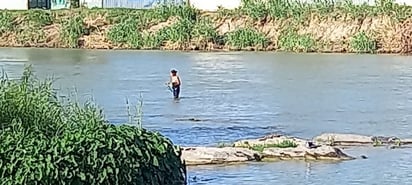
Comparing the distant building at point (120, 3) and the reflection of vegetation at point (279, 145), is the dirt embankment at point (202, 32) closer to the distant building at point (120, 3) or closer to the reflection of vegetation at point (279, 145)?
the distant building at point (120, 3)

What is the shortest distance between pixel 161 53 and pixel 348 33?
42.0 ft

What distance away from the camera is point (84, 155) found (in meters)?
9.13

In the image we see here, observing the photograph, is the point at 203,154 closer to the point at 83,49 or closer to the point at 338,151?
the point at 338,151

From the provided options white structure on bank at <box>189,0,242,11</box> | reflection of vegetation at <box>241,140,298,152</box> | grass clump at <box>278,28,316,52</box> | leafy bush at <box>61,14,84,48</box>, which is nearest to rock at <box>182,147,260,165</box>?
reflection of vegetation at <box>241,140,298,152</box>

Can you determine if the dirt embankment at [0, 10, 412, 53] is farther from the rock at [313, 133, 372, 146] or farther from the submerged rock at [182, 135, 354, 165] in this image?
the submerged rock at [182, 135, 354, 165]

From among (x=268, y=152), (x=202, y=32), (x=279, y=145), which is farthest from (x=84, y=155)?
(x=202, y=32)

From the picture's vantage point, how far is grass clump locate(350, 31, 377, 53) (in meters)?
60.3

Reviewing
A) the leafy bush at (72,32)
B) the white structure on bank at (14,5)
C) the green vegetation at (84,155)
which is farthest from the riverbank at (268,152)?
the white structure on bank at (14,5)

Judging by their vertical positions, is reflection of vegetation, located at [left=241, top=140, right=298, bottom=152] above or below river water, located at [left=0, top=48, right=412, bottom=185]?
above

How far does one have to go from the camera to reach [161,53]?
59.5 metres

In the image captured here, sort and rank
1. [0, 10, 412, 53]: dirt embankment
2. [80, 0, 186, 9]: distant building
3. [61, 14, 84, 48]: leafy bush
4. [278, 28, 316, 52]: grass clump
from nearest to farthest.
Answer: [0, 10, 412, 53]: dirt embankment < [278, 28, 316, 52]: grass clump < [61, 14, 84, 48]: leafy bush < [80, 0, 186, 9]: distant building

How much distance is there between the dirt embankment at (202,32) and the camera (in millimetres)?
62156

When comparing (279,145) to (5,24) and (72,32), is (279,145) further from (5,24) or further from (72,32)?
(5,24)

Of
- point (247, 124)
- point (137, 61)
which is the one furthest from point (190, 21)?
point (247, 124)
